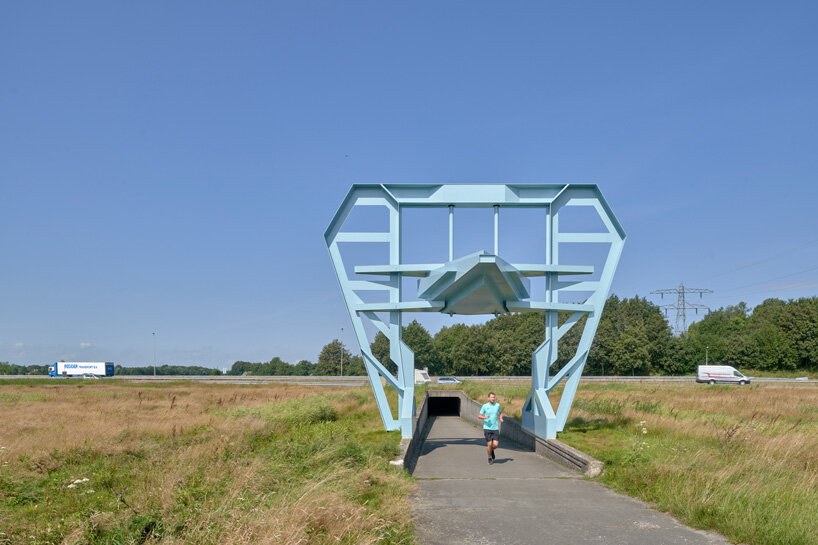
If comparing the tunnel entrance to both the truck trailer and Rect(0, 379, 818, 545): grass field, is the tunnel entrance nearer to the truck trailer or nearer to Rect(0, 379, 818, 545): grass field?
Rect(0, 379, 818, 545): grass field

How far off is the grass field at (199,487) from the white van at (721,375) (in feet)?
144

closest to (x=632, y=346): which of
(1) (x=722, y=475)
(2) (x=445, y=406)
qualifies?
(2) (x=445, y=406)

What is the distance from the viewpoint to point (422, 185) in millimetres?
15141

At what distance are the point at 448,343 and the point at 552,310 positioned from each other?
79.6 meters

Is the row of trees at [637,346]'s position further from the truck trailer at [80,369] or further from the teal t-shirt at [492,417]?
the teal t-shirt at [492,417]

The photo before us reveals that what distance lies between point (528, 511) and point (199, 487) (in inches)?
177

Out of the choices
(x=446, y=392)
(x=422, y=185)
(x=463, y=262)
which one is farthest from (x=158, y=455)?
(x=446, y=392)

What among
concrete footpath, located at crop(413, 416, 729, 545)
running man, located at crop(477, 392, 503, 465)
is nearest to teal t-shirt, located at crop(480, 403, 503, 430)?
running man, located at crop(477, 392, 503, 465)

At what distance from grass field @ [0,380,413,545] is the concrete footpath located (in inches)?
23.1

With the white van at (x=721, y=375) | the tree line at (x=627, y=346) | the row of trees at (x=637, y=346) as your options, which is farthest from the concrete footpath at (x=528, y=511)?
the row of trees at (x=637, y=346)

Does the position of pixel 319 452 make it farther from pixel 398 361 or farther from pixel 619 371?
pixel 619 371

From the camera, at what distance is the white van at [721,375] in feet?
162

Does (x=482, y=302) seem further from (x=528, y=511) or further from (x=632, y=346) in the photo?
(x=632, y=346)

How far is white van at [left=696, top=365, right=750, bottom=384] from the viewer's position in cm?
4928
